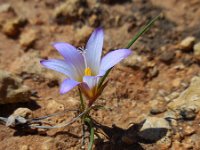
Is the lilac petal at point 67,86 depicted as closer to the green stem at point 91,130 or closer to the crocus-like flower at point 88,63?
the crocus-like flower at point 88,63

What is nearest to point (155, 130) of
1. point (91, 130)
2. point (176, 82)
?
point (91, 130)

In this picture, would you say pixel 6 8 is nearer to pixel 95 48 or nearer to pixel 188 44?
pixel 95 48

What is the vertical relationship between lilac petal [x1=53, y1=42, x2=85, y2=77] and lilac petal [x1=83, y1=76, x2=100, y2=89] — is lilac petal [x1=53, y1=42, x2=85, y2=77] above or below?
above

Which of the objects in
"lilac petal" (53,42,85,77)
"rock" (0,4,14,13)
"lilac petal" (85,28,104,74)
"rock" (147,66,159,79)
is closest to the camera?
"lilac petal" (53,42,85,77)

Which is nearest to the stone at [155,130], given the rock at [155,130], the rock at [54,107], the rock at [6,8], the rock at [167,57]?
the rock at [155,130]

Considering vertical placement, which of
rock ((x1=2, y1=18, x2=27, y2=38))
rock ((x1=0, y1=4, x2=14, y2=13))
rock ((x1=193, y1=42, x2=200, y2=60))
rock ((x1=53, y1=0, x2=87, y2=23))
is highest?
rock ((x1=0, y1=4, x2=14, y2=13))

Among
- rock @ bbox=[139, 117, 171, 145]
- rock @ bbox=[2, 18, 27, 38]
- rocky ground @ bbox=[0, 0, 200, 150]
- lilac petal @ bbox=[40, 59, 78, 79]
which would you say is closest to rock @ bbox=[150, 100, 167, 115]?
rocky ground @ bbox=[0, 0, 200, 150]

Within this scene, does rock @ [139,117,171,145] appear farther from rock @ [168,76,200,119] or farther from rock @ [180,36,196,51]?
rock @ [180,36,196,51]
